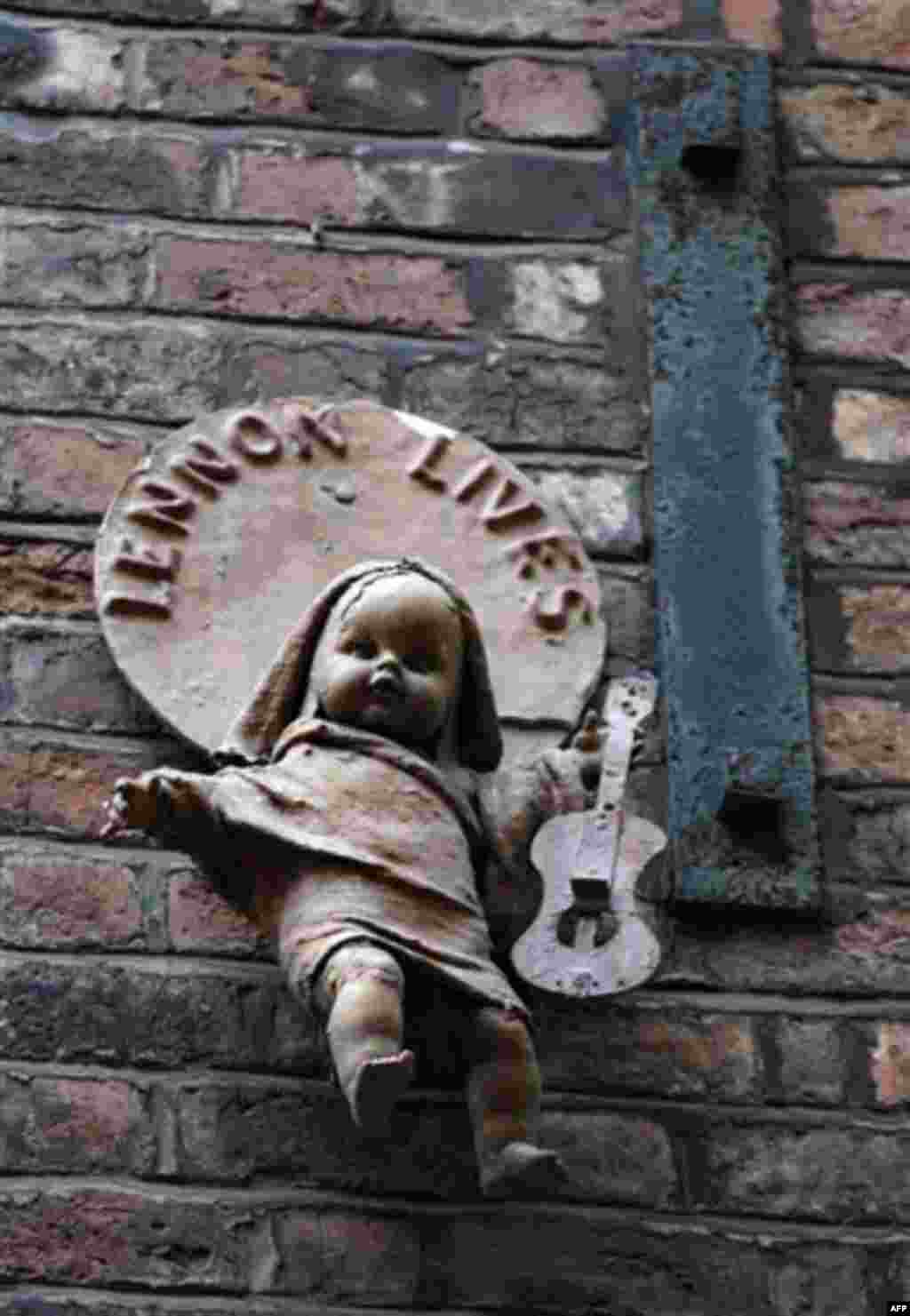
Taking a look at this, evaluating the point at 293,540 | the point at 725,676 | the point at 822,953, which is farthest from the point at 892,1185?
the point at 293,540

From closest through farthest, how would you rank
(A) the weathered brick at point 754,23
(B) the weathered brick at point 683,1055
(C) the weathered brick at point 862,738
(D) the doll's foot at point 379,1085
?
(D) the doll's foot at point 379,1085 → (B) the weathered brick at point 683,1055 → (C) the weathered brick at point 862,738 → (A) the weathered brick at point 754,23

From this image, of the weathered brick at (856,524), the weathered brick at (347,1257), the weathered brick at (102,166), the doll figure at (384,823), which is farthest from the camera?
the weathered brick at (102,166)

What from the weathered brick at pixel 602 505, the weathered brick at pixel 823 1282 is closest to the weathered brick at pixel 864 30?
the weathered brick at pixel 602 505

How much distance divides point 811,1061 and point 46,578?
1.10 meters

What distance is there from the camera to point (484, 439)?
20.3 feet

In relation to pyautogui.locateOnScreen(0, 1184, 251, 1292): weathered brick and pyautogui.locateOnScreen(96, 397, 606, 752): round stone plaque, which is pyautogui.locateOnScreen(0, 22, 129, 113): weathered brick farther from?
pyautogui.locateOnScreen(0, 1184, 251, 1292): weathered brick

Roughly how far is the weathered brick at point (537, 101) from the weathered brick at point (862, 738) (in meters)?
0.97

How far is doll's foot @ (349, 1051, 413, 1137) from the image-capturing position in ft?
16.7

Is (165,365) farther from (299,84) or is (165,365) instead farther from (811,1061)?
(811,1061)

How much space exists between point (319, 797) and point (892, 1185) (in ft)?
2.55

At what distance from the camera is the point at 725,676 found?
5.97 meters

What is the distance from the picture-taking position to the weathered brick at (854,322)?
636cm

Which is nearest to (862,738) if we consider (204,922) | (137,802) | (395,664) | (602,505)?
(602,505)

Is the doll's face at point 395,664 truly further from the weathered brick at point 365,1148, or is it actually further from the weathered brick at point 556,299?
the weathered brick at point 556,299
